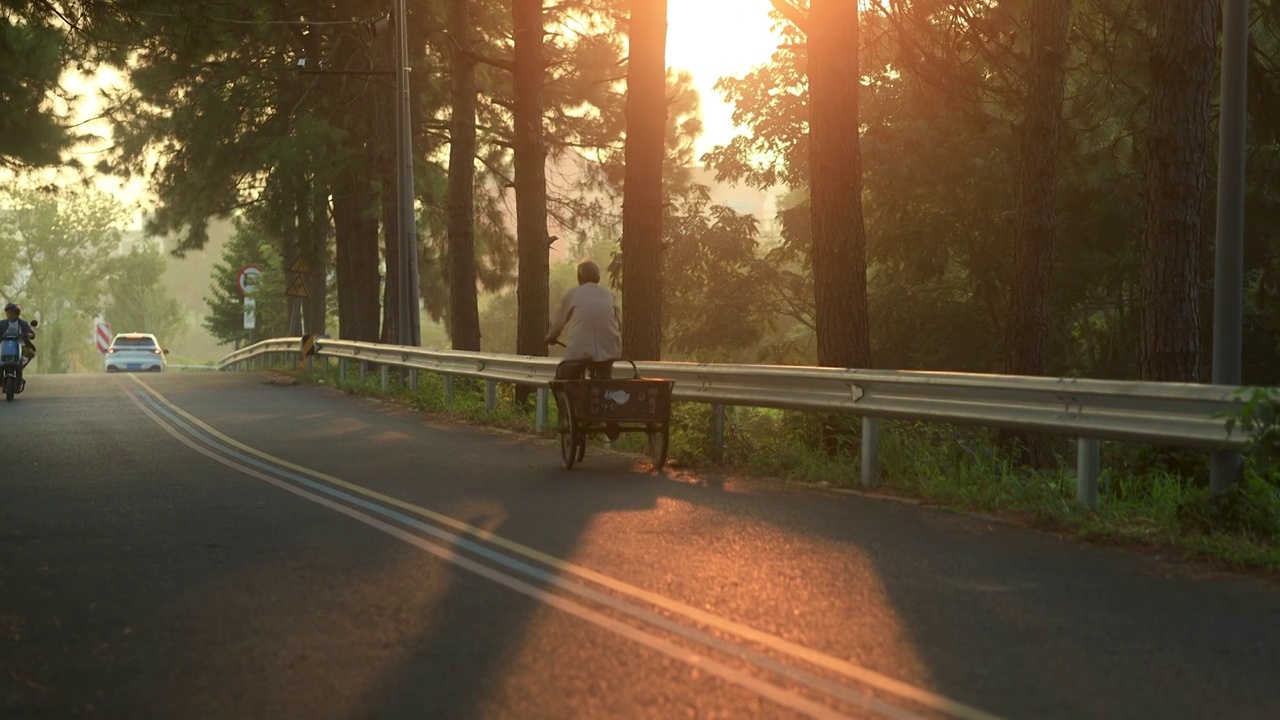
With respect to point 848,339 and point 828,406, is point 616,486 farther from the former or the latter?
point 848,339

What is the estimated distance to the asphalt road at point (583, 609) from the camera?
5.99m

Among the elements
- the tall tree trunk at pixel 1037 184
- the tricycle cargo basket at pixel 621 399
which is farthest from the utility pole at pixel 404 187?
the tricycle cargo basket at pixel 621 399

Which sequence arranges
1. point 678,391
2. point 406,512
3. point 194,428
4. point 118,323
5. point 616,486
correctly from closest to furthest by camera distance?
point 406,512
point 616,486
point 678,391
point 194,428
point 118,323

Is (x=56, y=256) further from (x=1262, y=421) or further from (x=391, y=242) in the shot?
(x=1262, y=421)

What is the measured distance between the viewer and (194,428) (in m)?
21.0

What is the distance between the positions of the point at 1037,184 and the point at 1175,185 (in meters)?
5.02

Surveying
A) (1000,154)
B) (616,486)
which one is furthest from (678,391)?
(1000,154)

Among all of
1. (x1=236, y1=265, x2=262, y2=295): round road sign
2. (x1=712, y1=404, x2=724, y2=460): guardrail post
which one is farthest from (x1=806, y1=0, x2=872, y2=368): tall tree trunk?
(x1=236, y1=265, x2=262, y2=295): round road sign

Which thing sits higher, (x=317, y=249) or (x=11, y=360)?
(x=317, y=249)

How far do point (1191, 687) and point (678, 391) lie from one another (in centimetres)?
1065

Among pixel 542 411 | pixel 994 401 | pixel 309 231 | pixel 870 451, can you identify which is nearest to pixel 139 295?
pixel 309 231

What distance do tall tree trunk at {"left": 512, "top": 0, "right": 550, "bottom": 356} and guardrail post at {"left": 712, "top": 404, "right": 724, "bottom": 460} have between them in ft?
29.3

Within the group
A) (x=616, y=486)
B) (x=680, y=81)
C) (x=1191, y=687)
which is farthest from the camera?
(x=680, y=81)

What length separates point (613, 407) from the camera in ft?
48.8
